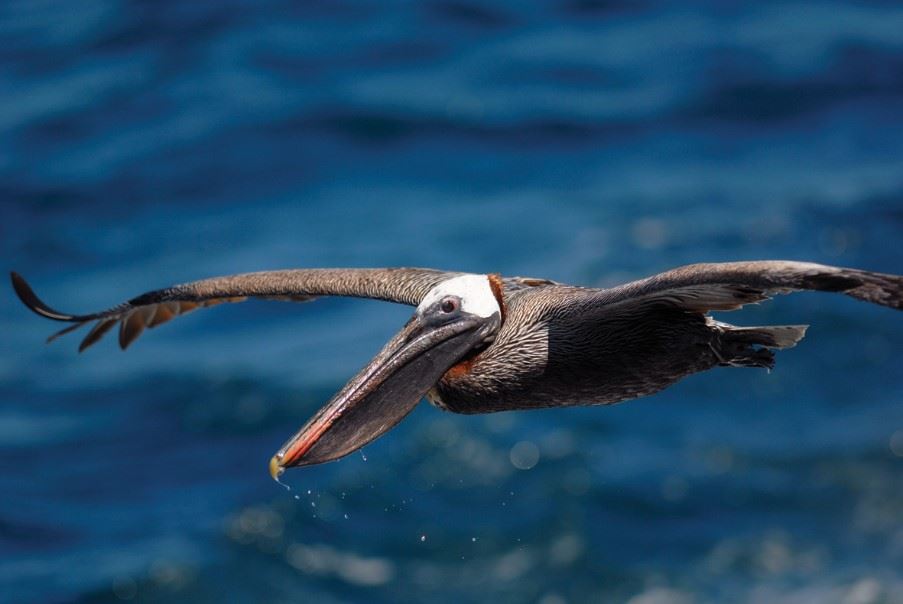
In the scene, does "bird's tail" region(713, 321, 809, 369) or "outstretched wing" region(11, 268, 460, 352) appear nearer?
"bird's tail" region(713, 321, 809, 369)

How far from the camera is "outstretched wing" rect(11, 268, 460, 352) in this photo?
9281mm

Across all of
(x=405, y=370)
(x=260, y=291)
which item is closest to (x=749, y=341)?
(x=405, y=370)

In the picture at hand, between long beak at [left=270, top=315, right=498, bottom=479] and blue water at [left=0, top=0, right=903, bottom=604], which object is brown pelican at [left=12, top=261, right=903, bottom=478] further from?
blue water at [left=0, top=0, right=903, bottom=604]

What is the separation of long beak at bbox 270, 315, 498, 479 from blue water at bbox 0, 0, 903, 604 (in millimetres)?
7762

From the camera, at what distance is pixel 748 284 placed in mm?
6660

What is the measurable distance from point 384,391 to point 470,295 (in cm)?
82

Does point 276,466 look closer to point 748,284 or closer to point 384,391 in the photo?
A: point 384,391

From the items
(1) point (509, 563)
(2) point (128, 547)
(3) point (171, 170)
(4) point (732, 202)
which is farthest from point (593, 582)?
(3) point (171, 170)

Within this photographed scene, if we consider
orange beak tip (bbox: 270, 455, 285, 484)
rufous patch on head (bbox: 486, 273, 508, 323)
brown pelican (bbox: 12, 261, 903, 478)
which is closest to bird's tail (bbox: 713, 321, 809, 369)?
brown pelican (bbox: 12, 261, 903, 478)

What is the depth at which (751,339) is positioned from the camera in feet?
26.5

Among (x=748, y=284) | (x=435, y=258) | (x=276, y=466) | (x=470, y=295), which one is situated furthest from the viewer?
(x=435, y=258)

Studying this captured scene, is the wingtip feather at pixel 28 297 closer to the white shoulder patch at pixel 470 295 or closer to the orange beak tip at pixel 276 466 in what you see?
the white shoulder patch at pixel 470 295

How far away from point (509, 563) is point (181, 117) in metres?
14.2

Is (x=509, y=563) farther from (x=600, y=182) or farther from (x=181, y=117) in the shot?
(x=181, y=117)
